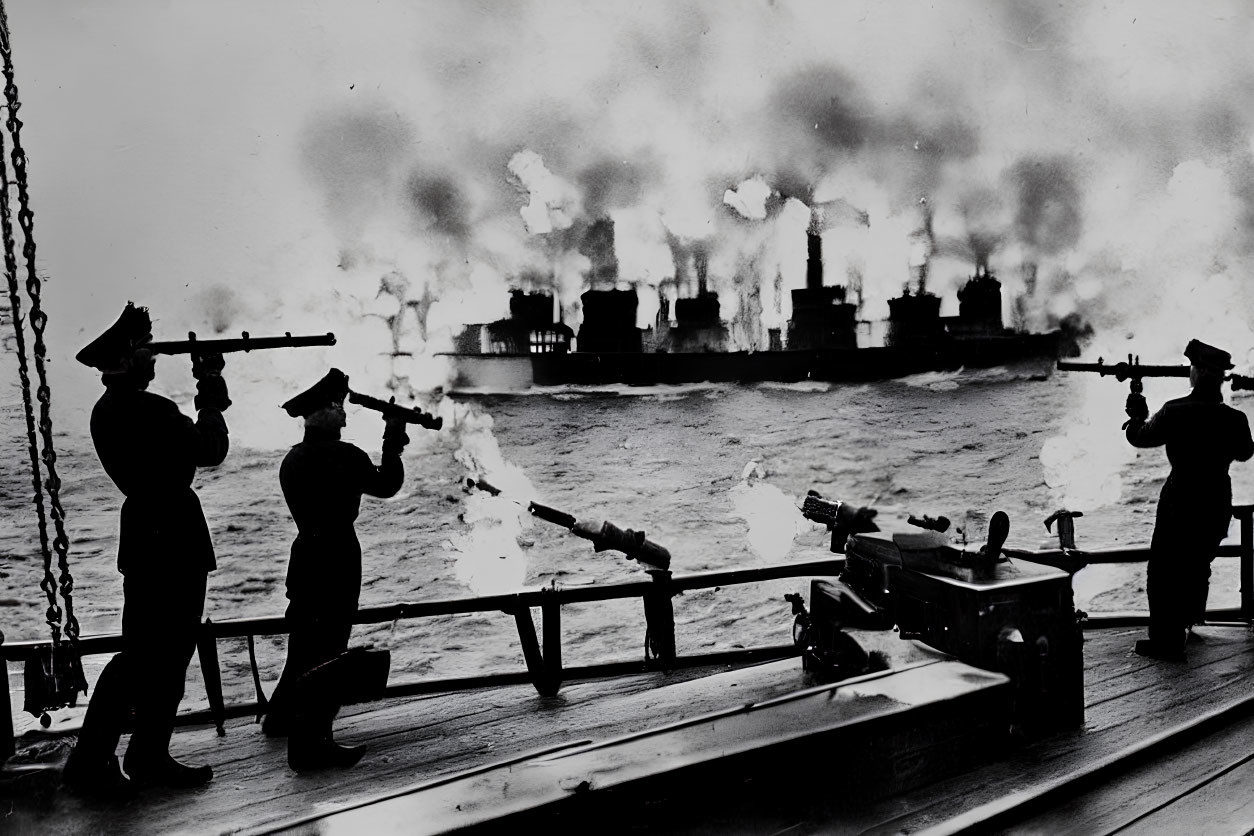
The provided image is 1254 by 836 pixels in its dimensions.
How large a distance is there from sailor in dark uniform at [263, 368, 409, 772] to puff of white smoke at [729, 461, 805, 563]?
6401 mm

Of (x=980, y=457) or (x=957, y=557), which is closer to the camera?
(x=957, y=557)

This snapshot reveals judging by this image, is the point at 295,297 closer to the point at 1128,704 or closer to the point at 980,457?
the point at 1128,704

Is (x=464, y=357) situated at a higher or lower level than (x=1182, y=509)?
higher

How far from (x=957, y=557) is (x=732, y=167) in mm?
5429

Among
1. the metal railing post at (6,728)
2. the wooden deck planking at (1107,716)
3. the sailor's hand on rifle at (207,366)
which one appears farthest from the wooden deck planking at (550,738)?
the sailor's hand on rifle at (207,366)

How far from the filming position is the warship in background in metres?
8.23

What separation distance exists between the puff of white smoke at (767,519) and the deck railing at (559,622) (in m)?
4.61

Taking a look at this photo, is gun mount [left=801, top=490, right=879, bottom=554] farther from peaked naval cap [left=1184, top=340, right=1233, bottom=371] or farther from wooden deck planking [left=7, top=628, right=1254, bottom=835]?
peaked naval cap [left=1184, top=340, right=1233, bottom=371]

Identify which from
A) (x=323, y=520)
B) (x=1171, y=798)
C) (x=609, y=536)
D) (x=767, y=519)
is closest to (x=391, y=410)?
(x=323, y=520)

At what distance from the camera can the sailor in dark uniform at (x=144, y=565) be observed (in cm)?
329

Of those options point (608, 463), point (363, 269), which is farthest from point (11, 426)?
point (608, 463)

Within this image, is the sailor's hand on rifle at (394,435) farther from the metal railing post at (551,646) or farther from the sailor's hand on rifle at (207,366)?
the metal railing post at (551,646)

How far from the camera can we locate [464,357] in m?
8.14

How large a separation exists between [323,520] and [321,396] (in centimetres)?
51
